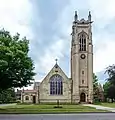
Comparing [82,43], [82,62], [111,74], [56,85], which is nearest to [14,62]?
[111,74]

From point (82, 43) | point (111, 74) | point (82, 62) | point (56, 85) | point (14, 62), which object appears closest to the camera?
→ point (111, 74)

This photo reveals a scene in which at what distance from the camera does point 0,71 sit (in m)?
37.6

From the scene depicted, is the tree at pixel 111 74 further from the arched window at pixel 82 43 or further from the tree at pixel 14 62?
the arched window at pixel 82 43

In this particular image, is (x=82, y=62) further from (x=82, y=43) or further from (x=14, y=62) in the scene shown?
(x=14, y=62)

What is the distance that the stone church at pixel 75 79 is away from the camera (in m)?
84.1

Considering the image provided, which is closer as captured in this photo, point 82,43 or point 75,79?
point 75,79

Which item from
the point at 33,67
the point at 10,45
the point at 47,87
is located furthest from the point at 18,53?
the point at 47,87

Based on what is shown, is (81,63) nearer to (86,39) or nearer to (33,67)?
(86,39)

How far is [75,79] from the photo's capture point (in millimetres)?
84938

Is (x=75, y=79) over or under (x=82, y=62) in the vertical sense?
under

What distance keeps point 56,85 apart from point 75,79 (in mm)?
5055

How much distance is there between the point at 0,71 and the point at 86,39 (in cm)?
5173

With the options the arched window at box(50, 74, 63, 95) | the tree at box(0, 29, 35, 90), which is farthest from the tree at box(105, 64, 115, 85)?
the arched window at box(50, 74, 63, 95)

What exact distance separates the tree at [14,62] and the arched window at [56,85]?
134ft
